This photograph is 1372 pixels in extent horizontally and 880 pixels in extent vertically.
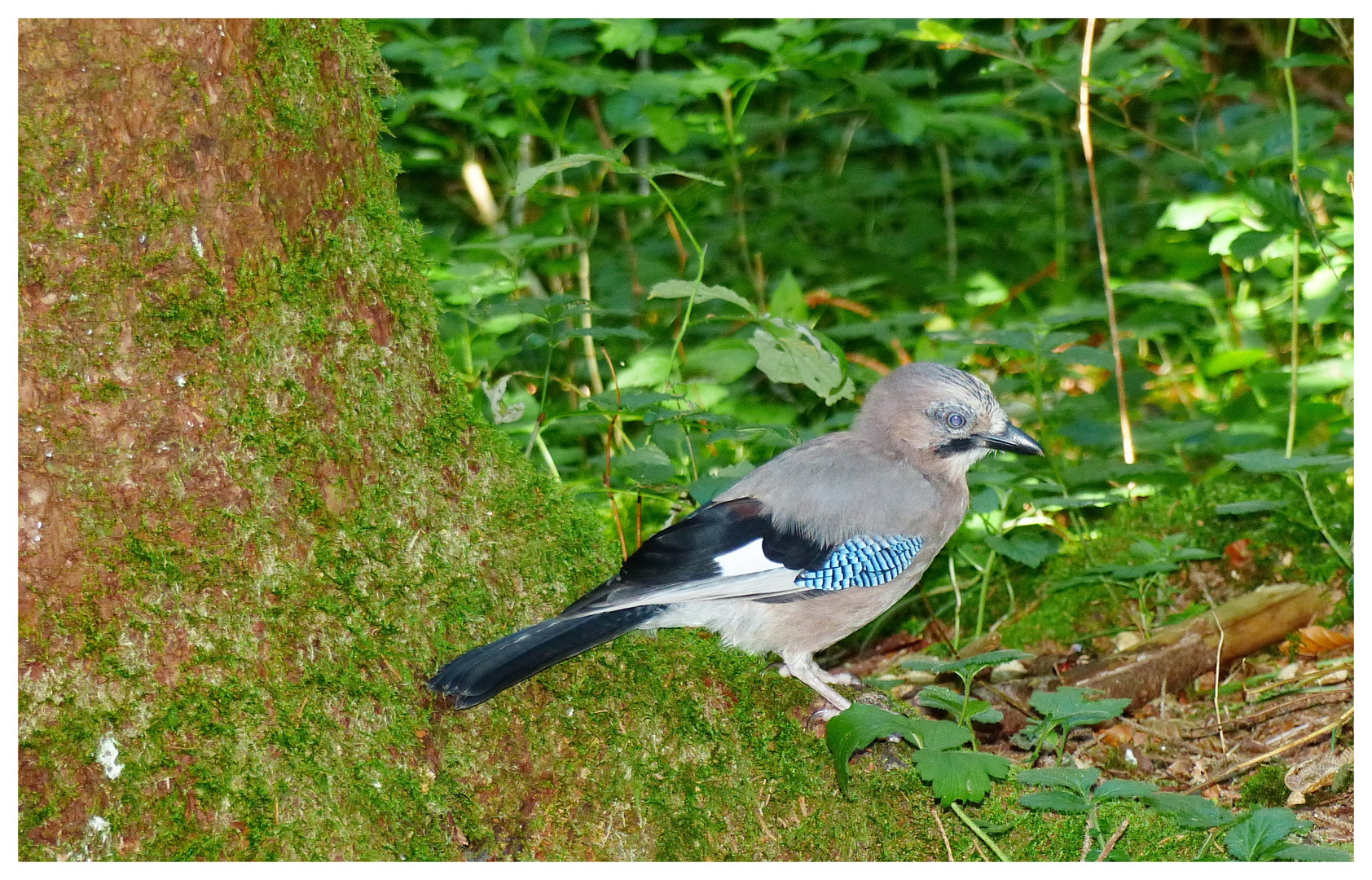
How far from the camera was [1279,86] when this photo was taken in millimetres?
8828

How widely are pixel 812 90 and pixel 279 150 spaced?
4.30 metres

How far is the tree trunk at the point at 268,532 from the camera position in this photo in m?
2.36

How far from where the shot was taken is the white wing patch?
3135mm

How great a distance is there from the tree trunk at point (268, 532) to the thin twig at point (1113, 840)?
1.37 feet

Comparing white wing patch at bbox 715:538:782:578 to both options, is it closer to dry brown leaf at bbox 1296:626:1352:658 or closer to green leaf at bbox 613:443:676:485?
green leaf at bbox 613:443:676:485

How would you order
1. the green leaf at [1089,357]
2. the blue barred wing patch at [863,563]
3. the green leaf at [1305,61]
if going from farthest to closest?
the green leaf at [1089,357]
the green leaf at [1305,61]
the blue barred wing patch at [863,563]

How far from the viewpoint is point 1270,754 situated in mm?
3494

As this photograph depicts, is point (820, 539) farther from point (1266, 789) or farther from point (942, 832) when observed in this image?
point (1266, 789)

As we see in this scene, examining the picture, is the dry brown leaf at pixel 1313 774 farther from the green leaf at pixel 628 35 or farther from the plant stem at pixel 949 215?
the plant stem at pixel 949 215

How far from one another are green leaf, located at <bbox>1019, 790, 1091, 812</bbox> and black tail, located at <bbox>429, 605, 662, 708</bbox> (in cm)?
102

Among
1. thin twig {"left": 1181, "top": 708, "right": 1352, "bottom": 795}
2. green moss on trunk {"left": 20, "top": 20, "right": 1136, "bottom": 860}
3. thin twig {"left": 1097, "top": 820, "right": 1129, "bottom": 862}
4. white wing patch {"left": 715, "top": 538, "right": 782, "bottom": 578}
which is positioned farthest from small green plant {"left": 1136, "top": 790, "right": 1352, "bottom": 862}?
white wing patch {"left": 715, "top": 538, "right": 782, "bottom": 578}

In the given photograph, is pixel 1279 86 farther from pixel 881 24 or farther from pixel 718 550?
pixel 718 550

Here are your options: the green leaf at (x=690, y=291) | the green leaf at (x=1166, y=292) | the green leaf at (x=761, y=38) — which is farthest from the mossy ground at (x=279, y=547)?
the green leaf at (x=1166, y=292)

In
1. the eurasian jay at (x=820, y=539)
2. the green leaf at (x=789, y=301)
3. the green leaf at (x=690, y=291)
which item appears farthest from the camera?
the green leaf at (x=789, y=301)
